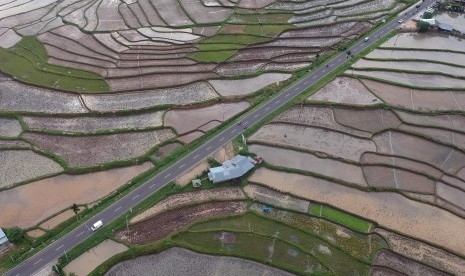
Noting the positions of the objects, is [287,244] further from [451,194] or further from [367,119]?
[367,119]

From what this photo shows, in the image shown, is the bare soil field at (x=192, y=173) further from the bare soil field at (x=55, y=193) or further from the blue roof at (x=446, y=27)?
the blue roof at (x=446, y=27)

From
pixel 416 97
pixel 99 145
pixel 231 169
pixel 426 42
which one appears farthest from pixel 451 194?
pixel 99 145

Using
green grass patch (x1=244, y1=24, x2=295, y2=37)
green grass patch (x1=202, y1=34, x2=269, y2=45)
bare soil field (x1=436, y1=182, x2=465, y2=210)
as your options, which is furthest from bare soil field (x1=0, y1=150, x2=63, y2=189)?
bare soil field (x1=436, y1=182, x2=465, y2=210)

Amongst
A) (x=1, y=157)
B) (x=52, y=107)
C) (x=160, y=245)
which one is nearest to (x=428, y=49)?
(x=160, y=245)

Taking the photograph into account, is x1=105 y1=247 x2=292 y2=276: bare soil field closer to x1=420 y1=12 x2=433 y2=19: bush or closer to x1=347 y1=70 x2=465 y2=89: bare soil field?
x1=347 y1=70 x2=465 y2=89: bare soil field

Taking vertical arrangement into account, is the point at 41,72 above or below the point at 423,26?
above

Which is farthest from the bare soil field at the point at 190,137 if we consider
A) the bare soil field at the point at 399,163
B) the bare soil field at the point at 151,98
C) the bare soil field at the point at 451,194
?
the bare soil field at the point at 451,194
